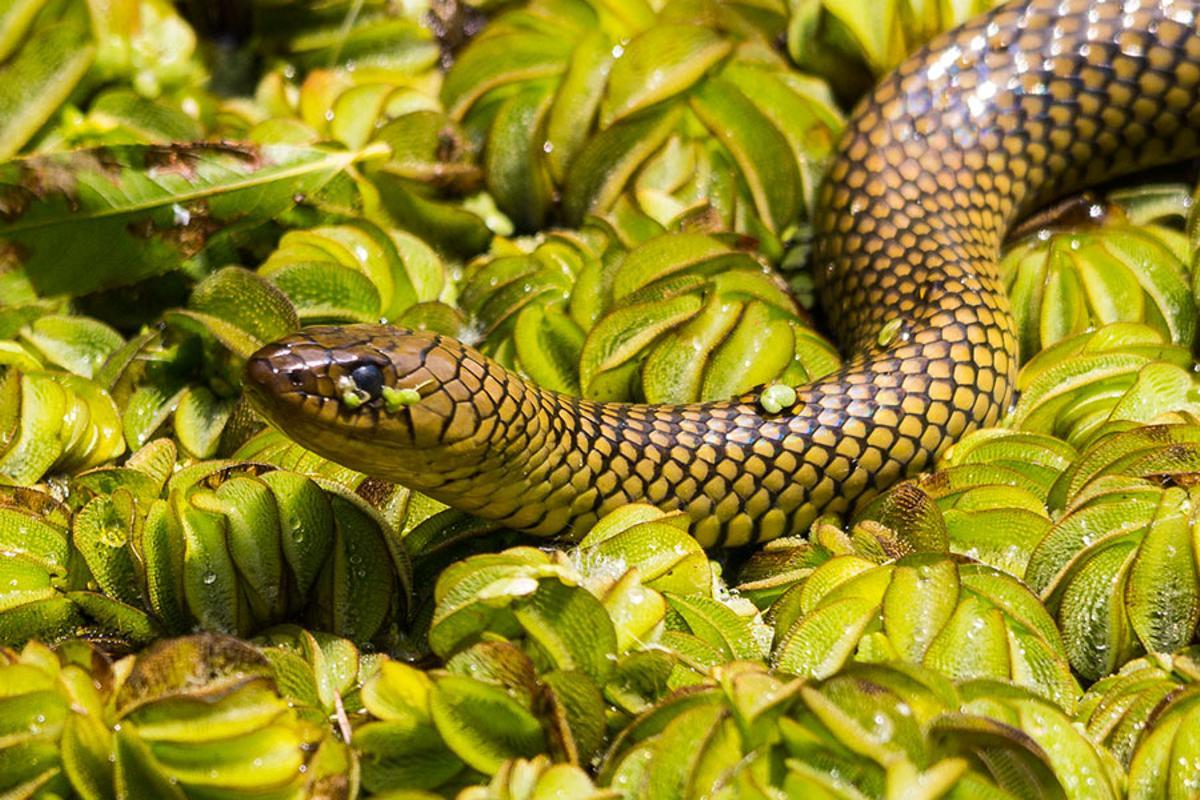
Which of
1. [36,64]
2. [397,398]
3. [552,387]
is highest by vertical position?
[36,64]

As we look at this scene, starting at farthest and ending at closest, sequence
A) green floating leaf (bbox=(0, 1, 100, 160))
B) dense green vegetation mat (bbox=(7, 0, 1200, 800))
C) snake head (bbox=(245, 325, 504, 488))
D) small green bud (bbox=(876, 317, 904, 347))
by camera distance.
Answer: green floating leaf (bbox=(0, 1, 100, 160))
small green bud (bbox=(876, 317, 904, 347))
snake head (bbox=(245, 325, 504, 488))
dense green vegetation mat (bbox=(7, 0, 1200, 800))

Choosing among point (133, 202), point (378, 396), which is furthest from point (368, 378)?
point (133, 202)

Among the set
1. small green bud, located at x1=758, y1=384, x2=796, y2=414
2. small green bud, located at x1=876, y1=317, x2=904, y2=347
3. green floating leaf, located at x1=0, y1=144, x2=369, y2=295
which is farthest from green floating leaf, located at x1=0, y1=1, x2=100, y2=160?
small green bud, located at x1=876, y1=317, x2=904, y2=347

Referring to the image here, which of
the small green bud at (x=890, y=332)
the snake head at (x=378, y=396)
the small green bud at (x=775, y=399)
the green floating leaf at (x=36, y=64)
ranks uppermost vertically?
the green floating leaf at (x=36, y=64)

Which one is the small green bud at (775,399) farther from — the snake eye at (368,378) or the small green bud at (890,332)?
the snake eye at (368,378)

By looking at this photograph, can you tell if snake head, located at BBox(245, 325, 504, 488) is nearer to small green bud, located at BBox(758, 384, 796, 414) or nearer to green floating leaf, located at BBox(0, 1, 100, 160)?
small green bud, located at BBox(758, 384, 796, 414)

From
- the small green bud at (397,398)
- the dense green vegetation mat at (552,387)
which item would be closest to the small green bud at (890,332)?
the dense green vegetation mat at (552,387)

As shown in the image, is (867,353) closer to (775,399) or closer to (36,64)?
(775,399)
